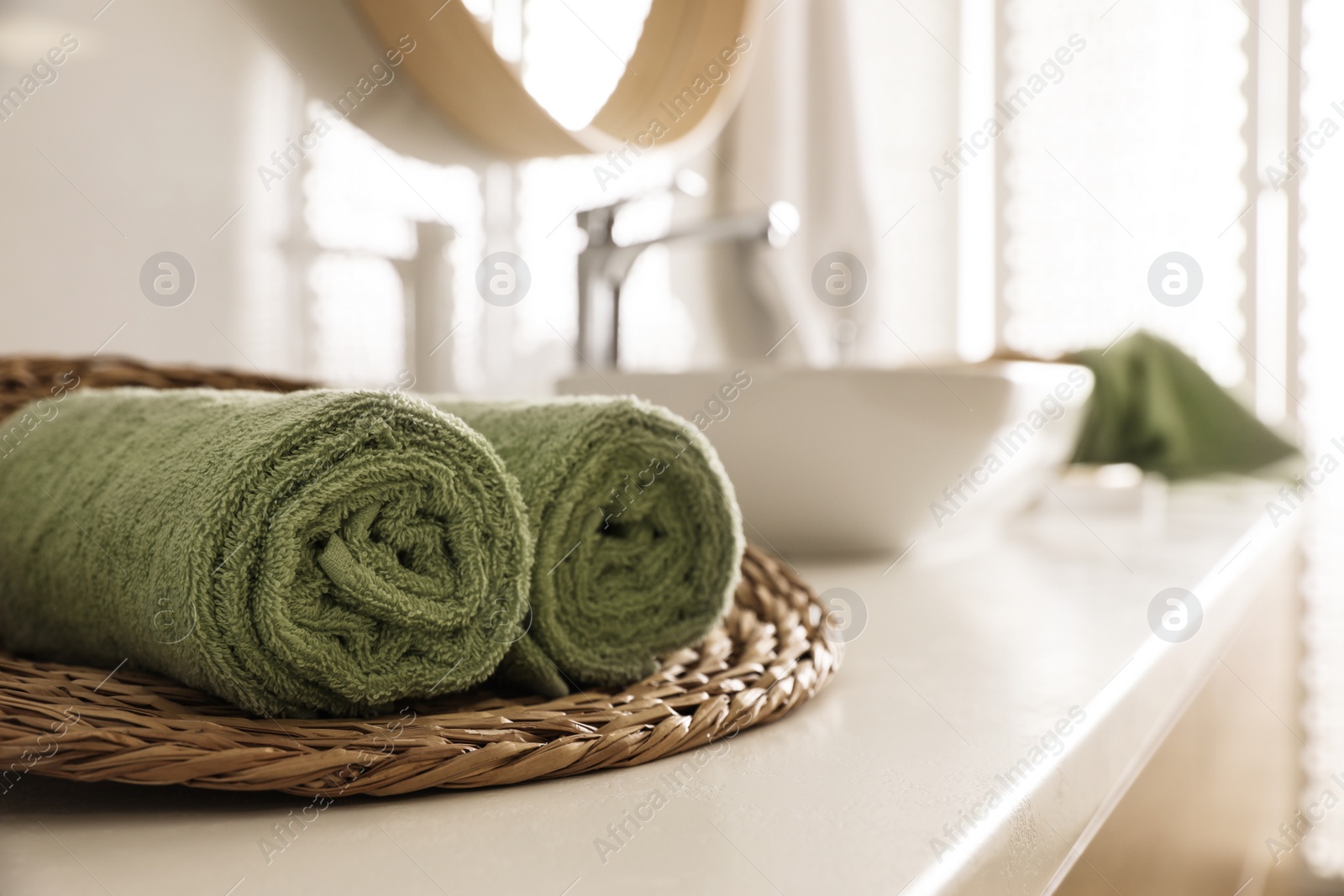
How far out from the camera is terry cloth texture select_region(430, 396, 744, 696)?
391 millimetres

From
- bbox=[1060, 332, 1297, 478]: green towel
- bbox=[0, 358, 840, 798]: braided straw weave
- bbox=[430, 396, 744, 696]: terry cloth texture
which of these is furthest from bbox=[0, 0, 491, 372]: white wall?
bbox=[1060, 332, 1297, 478]: green towel

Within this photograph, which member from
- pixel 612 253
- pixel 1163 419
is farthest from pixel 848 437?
pixel 1163 419

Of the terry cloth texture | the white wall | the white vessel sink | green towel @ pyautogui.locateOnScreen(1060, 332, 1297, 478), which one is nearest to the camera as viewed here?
the terry cloth texture

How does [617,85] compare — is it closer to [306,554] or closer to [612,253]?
[612,253]

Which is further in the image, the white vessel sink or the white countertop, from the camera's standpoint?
the white vessel sink

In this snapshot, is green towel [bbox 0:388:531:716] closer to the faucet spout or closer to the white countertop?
the white countertop

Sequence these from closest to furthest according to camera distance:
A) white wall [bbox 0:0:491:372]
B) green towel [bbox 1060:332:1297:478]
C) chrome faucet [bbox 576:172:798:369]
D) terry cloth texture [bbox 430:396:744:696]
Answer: terry cloth texture [bbox 430:396:744:696]
white wall [bbox 0:0:491:372]
chrome faucet [bbox 576:172:798:369]
green towel [bbox 1060:332:1297:478]

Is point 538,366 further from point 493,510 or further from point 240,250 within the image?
point 493,510

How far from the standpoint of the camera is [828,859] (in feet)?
0.89

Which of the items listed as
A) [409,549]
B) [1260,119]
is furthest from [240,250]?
[1260,119]

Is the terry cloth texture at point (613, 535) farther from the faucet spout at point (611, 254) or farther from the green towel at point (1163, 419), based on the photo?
the green towel at point (1163, 419)

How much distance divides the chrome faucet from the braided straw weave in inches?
23.3

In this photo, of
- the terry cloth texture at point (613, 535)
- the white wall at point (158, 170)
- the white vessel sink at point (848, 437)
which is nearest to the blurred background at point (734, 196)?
the white wall at point (158, 170)

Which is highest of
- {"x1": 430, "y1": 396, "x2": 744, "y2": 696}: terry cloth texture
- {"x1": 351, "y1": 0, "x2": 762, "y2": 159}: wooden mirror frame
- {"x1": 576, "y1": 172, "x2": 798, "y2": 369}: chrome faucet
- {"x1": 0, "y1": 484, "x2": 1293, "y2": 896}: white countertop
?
{"x1": 351, "y1": 0, "x2": 762, "y2": 159}: wooden mirror frame
